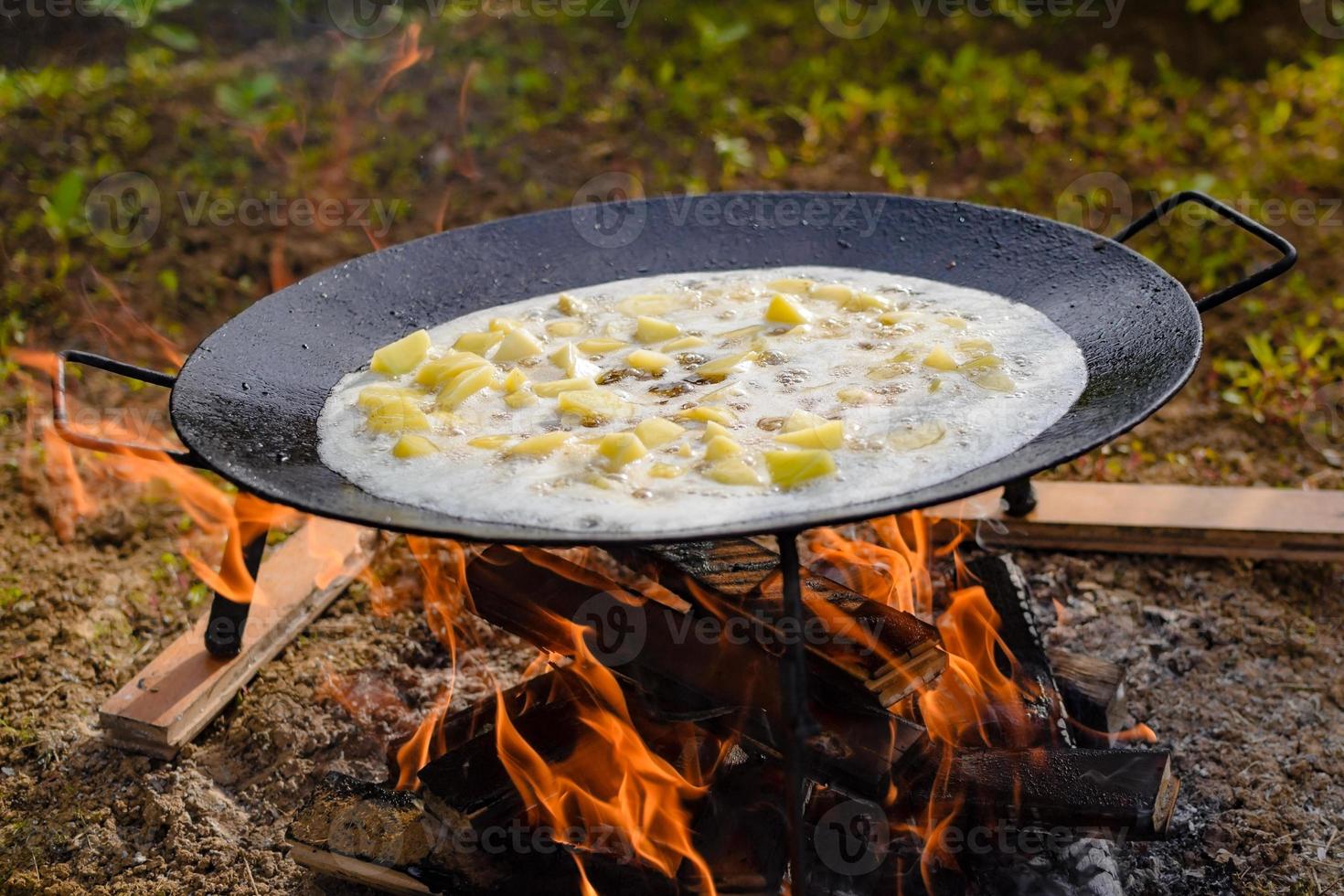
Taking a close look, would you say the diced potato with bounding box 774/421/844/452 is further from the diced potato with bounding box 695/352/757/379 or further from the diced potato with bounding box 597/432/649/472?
the diced potato with bounding box 695/352/757/379

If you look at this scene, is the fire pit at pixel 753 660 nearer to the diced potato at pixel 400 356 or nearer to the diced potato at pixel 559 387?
the diced potato at pixel 400 356

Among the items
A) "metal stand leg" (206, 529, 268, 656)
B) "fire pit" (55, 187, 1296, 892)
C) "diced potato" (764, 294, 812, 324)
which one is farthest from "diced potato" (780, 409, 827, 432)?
"metal stand leg" (206, 529, 268, 656)

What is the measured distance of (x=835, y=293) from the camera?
2.76 metres

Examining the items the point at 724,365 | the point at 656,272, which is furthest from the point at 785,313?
the point at 656,272

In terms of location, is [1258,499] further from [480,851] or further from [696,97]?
[696,97]

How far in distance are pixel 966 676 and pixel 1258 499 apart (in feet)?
4.86

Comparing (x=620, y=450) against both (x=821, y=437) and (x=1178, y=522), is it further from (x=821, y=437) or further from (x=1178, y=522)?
(x=1178, y=522)

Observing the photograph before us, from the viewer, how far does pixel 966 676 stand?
250 centimetres

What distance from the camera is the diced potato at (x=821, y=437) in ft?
6.59

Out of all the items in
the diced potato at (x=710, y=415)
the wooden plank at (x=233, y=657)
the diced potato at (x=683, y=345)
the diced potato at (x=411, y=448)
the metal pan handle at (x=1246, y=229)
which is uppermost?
the metal pan handle at (x=1246, y=229)

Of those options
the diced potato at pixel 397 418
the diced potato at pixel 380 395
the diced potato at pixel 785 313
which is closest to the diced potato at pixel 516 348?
the diced potato at pixel 380 395

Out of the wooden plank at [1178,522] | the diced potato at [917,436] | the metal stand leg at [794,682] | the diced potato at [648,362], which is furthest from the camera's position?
the wooden plank at [1178,522]

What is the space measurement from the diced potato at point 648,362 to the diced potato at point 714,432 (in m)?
0.39

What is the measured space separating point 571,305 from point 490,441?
2.59 feet
